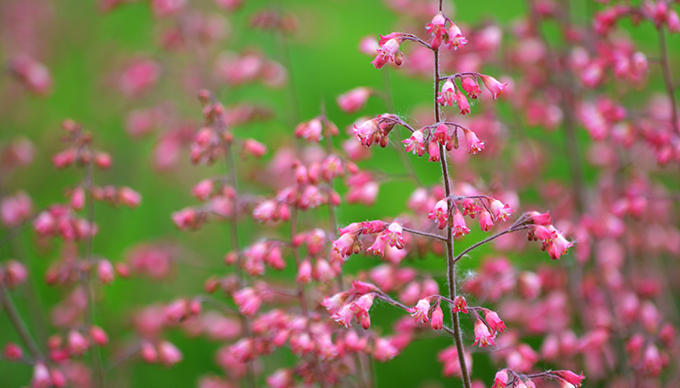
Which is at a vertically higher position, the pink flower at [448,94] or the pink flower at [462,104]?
→ the pink flower at [448,94]

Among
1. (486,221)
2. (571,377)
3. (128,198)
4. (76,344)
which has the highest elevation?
(486,221)

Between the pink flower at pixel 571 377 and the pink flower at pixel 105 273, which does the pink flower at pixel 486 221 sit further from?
the pink flower at pixel 105 273

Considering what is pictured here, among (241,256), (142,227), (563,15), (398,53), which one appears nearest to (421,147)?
(398,53)

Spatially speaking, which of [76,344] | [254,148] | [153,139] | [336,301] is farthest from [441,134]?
[153,139]

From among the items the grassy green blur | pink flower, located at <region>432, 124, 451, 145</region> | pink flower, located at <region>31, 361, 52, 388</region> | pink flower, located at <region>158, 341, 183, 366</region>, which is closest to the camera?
pink flower, located at <region>432, 124, 451, 145</region>

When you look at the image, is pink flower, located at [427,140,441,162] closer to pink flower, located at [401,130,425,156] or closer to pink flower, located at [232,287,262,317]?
pink flower, located at [401,130,425,156]

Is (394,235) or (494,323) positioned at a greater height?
(394,235)

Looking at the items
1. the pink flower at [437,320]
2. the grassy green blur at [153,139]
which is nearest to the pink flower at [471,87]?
the pink flower at [437,320]

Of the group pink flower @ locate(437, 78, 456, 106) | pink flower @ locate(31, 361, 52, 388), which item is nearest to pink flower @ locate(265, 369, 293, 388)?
pink flower @ locate(31, 361, 52, 388)

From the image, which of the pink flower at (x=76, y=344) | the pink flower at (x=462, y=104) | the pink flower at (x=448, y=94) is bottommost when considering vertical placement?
the pink flower at (x=76, y=344)

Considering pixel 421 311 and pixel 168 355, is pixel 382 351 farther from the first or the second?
pixel 168 355

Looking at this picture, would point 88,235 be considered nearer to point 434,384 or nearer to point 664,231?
point 434,384
